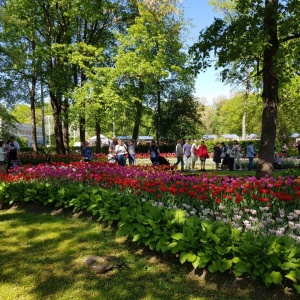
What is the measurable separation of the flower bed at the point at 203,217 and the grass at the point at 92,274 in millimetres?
238

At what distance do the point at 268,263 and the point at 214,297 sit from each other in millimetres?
728

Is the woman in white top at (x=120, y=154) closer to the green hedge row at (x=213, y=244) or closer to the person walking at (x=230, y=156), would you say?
the person walking at (x=230, y=156)

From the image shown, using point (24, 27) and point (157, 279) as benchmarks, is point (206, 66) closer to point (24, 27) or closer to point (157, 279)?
point (157, 279)

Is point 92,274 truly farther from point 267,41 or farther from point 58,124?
point 58,124

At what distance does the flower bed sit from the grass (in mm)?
238

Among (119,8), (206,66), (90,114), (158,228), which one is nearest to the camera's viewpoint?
(158,228)

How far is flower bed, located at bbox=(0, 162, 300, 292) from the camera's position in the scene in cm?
329

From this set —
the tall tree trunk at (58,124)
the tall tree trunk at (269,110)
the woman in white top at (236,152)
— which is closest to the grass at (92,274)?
the tall tree trunk at (269,110)

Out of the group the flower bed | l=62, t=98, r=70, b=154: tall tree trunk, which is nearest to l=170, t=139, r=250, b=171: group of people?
the flower bed

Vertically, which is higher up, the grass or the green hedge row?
the green hedge row

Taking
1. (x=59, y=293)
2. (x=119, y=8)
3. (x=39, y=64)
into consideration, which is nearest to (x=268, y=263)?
(x=59, y=293)

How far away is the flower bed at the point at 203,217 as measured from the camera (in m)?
3.29

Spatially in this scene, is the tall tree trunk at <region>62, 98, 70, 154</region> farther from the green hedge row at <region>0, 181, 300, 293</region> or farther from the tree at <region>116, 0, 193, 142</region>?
the green hedge row at <region>0, 181, 300, 293</region>

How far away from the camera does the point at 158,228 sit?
4137 millimetres
